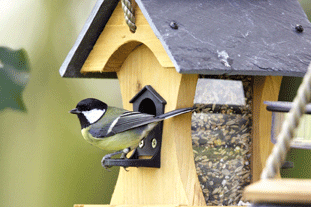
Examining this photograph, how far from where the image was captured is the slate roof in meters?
1.61

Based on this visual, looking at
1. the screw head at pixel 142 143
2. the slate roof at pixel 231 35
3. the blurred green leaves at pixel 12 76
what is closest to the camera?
the slate roof at pixel 231 35

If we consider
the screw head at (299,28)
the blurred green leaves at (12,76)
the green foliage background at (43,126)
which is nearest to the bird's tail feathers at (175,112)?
the screw head at (299,28)

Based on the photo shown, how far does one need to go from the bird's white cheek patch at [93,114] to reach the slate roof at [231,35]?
17.8 inches

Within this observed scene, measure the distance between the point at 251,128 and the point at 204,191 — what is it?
35cm

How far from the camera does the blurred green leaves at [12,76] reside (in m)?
2.77

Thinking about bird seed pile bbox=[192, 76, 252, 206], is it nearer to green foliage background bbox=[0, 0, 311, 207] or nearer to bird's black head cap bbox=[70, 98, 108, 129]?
bird's black head cap bbox=[70, 98, 108, 129]

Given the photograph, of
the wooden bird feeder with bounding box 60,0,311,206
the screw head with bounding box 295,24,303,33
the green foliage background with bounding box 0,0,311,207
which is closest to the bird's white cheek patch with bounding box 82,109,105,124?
the wooden bird feeder with bounding box 60,0,311,206

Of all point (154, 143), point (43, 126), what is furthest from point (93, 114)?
point (43, 126)

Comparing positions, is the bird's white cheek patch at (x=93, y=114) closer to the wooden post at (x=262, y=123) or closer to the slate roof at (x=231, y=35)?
the slate roof at (x=231, y=35)

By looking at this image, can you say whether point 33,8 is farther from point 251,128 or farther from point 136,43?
point 251,128

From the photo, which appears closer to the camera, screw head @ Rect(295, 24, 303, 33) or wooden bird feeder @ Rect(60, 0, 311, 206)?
wooden bird feeder @ Rect(60, 0, 311, 206)

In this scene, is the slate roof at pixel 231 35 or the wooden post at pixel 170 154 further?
the wooden post at pixel 170 154

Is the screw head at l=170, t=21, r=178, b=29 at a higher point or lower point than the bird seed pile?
higher

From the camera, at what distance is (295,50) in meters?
1.80
